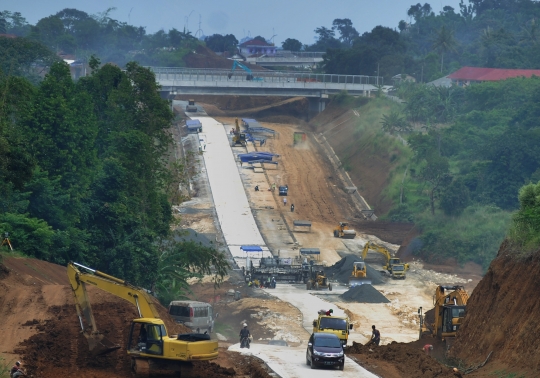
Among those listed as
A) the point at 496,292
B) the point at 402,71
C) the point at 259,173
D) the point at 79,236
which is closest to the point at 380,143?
the point at 259,173

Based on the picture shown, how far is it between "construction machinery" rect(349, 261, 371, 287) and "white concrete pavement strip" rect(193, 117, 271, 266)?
1035 cm

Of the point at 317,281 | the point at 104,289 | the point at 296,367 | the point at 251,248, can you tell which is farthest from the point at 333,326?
the point at 251,248

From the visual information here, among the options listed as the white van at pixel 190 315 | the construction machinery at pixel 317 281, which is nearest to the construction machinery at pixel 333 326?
the white van at pixel 190 315

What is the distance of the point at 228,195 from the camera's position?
375 ft

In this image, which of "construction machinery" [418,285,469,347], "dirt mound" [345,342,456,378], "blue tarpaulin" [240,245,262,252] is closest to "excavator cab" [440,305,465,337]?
"construction machinery" [418,285,469,347]

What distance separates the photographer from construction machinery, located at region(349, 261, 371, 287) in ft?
264

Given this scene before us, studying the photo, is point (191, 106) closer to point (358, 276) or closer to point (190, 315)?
point (358, 276)

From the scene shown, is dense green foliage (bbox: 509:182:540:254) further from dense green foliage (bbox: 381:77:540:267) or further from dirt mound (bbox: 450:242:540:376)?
dense green foliage (bbox: 381:77:540:267)

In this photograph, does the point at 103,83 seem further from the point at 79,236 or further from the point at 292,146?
the point at 292,146

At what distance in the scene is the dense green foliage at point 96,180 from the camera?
5694 centimetres

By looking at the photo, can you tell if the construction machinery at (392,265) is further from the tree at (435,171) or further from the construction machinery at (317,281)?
the tree at (435,171)

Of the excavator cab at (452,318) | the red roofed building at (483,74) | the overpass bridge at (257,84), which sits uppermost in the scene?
the red roofed building at (483,74)

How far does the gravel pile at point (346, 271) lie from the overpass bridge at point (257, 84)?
240 ft

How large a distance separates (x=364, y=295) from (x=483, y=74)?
119 metres
